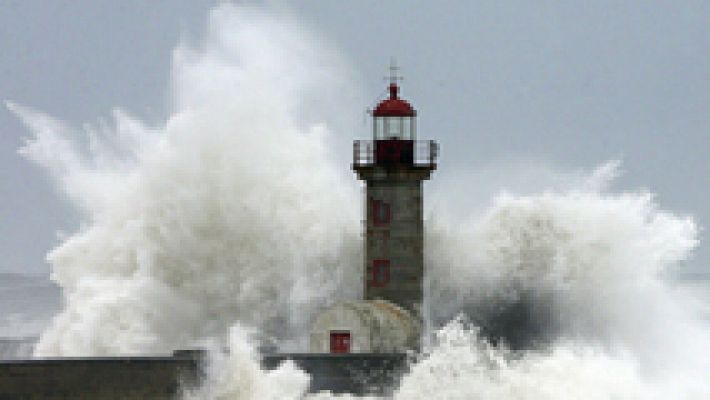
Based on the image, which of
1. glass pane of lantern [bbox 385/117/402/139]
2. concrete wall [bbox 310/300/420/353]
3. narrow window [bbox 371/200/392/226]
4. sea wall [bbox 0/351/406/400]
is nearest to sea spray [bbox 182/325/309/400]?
→ sea wall [bbox 0/351/406/400]

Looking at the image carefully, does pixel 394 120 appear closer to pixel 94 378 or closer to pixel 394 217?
pixel 394 217

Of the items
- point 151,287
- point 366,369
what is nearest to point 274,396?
point 366,369

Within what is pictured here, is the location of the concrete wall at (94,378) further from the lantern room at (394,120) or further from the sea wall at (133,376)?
the lantern room at (394,120)

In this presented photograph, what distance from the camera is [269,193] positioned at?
27438mm

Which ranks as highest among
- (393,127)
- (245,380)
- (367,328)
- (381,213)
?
(393,127)

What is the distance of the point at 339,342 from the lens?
23.8 metres

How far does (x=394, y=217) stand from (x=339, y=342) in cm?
213

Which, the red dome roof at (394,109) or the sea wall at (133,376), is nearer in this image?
the sea wall at (133,376)

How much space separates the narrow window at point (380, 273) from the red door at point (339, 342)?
138 centimetres

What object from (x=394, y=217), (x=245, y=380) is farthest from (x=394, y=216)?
(x=245, y=380)

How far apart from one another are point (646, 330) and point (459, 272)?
9.32 ft

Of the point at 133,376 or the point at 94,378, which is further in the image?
the point at 133,376

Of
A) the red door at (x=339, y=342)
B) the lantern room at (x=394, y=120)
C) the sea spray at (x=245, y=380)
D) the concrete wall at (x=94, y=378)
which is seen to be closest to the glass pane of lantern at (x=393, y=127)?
the lantern room at (x=394, y=120)

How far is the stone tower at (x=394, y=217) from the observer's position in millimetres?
24875
